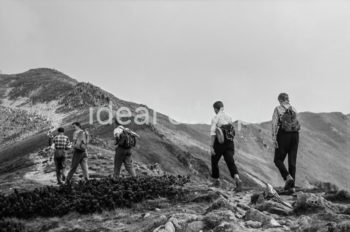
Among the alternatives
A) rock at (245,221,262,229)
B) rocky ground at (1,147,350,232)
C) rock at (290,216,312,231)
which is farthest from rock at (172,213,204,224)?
rock at (290,216,312,231)

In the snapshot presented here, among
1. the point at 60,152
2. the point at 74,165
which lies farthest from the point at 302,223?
the point at 60,152

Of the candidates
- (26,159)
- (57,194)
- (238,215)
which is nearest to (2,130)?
(26,159)

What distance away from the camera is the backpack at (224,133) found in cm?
1516

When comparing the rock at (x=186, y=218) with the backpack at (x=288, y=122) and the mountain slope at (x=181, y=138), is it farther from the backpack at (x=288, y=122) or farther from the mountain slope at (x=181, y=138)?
the mountain slope at (x=181, y=138)

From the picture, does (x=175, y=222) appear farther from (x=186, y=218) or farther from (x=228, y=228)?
(x=228, y=228)

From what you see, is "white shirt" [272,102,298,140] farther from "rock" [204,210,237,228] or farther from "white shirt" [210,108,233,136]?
"rock" [204,210,237,228]

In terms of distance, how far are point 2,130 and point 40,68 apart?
59.9 m

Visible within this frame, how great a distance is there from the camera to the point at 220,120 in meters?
15.4

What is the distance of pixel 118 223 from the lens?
11.3m

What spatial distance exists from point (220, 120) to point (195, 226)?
5.90 meters

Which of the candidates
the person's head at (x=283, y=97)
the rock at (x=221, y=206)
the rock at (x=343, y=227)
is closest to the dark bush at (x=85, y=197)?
the rock at (x=221, y=206)

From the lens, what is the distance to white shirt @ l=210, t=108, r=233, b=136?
1527cm

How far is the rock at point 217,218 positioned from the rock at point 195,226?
13 centimetres

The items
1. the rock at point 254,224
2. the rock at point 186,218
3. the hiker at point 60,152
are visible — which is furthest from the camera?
the hiker at point 60,152
